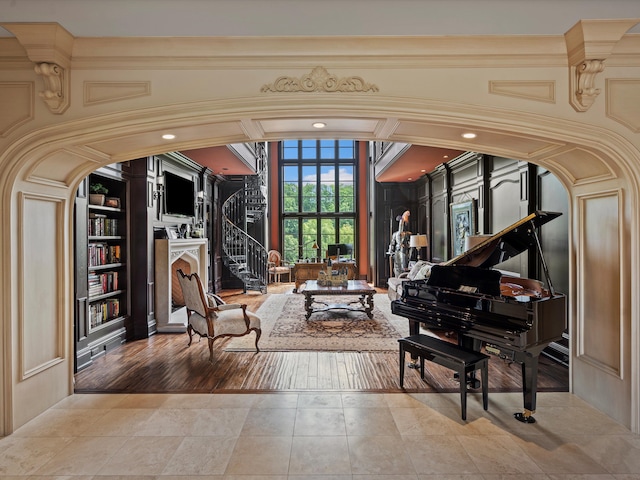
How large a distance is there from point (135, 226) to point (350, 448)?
4244mm

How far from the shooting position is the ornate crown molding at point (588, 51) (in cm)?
245

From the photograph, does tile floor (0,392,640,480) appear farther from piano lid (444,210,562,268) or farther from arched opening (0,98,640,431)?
piano lid (444,210,562,268)

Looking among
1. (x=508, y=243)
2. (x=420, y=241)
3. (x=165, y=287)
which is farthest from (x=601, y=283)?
(x=165, y=287)

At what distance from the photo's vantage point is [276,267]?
1101cm

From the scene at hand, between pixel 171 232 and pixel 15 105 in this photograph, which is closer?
pixel 15 105

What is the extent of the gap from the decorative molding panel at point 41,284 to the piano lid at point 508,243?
3783 millimetres

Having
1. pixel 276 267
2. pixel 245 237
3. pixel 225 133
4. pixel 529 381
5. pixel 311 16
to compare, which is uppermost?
pixel 311 16

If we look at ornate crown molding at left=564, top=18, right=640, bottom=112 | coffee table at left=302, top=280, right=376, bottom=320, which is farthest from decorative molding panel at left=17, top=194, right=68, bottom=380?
ornate crown molding at left=564, top=18, right=640, bottom=112

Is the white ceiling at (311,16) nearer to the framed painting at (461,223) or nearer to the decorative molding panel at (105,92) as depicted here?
the decorative molding panel at (105,92)

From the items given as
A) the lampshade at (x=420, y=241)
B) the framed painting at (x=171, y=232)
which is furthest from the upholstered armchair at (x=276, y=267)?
the framed painting at (x=171, y=232)

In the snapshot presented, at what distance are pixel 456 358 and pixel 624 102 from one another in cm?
239

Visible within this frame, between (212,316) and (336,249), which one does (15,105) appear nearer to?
(212,316)

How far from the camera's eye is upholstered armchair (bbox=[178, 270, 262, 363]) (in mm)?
4230

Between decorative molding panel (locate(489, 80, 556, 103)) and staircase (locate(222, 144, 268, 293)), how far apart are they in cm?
683
